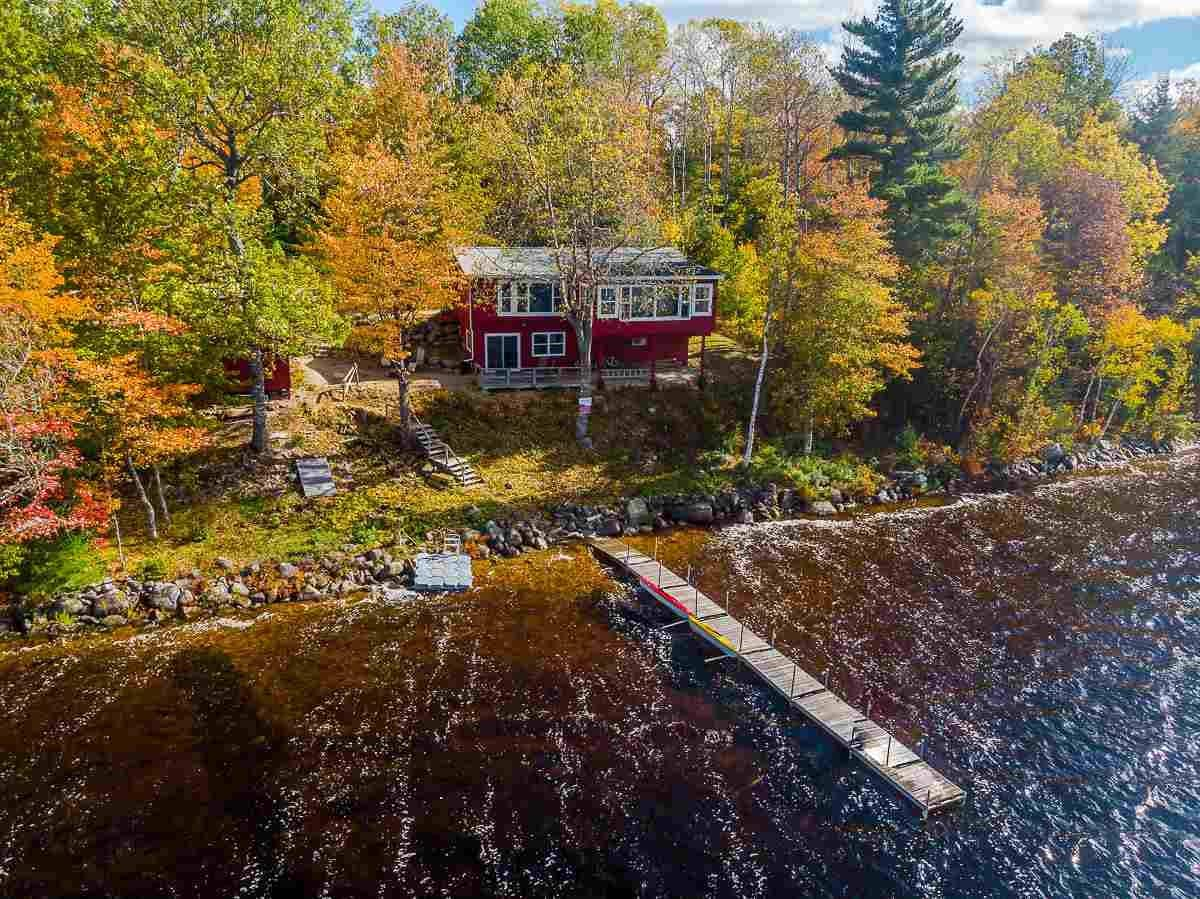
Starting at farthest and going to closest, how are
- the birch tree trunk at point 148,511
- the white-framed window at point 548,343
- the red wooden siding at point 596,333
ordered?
the white-framed window at point 548,343 → the red wooden siding at point 596,333 → the birch tree trunk at point 148,511

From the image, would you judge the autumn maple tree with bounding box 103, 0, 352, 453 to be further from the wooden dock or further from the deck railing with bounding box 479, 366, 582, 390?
the wooden dock

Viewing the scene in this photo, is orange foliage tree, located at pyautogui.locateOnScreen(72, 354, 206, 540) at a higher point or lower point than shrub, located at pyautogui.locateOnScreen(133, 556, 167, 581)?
higher

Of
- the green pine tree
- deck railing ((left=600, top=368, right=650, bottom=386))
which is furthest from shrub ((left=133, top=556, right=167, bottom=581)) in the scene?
the green pine tree

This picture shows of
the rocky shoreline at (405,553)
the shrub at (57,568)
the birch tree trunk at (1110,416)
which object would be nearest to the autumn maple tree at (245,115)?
the rocky shoreline at (405,553)

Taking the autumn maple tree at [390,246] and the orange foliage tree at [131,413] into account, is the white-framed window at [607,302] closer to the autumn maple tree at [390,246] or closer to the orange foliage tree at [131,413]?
the autumn maple tree at [390,246]

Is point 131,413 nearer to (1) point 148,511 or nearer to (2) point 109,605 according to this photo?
(1) point 148,511

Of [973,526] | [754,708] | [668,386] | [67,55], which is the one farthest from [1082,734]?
[67,55]

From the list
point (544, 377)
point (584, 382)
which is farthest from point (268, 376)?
point (584, 382)
